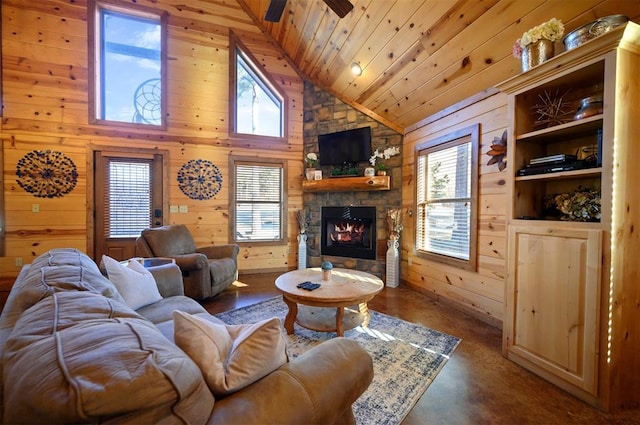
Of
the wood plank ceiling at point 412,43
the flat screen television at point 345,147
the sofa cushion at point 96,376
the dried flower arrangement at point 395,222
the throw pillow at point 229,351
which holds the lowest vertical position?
the throw pillow at point 229,351

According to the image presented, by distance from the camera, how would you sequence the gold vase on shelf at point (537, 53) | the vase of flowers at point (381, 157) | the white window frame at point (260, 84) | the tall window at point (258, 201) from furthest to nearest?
the tall window at point (258, 201)
the white window frame at point (260, 84)
the vase of flowers at point (381, 157)
the gold vase on shelf at point (537, 53)

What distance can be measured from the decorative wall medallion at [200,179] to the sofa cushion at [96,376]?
4069 millimetres

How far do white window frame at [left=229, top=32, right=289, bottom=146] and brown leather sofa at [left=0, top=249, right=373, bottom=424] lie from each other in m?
4.10

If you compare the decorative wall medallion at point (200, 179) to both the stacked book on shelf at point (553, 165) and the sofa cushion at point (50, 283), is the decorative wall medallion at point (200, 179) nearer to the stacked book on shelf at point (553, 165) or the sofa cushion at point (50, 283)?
the sofa cushion at point (50, 283)

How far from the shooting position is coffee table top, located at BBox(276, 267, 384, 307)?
235 cm

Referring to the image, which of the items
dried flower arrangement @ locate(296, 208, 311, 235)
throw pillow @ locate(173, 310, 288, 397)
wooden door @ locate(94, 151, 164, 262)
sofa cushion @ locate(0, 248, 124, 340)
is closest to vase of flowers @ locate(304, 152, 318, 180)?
dried flower arrangement @ locate(296, 208, 311, 235)

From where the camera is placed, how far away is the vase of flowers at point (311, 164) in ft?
16.2

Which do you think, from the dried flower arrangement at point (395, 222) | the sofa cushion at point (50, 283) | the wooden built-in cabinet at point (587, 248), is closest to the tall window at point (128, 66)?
the sofa cushion at point (50, 283)

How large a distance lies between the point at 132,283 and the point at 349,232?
3.39 meters

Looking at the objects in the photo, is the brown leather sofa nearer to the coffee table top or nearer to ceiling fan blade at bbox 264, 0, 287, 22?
the coffee table top

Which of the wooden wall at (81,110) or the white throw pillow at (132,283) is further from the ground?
the wooden wall at (81,110)

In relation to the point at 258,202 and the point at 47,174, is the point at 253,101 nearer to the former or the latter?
the point at 258,202

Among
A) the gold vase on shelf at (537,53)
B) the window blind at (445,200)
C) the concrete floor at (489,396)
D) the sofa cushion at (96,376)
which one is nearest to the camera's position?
the sofa cushion at (96,376)

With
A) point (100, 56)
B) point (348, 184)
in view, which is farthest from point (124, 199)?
point (348, 184)
